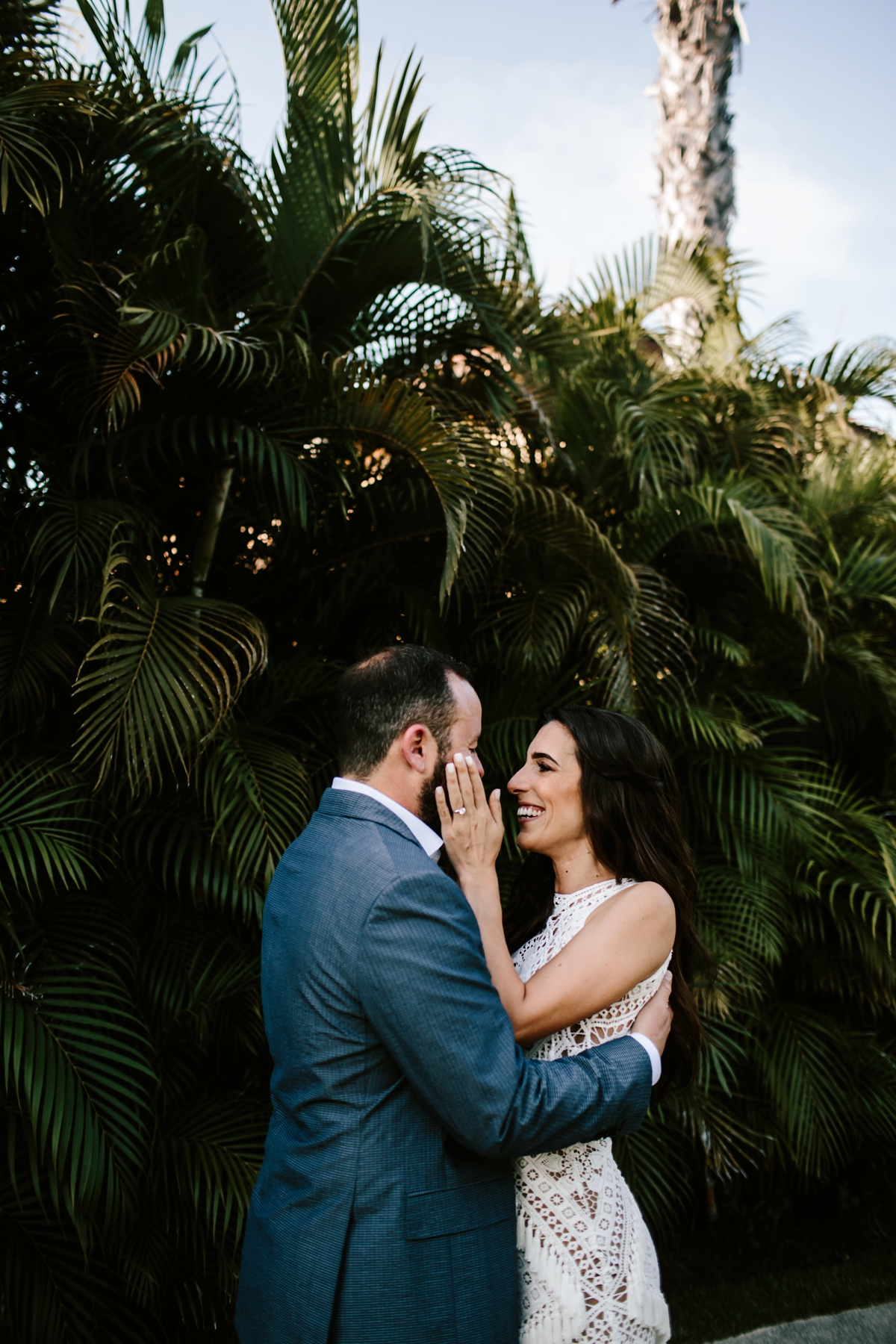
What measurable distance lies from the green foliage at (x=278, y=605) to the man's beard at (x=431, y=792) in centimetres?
115

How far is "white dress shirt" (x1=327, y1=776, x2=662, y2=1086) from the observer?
1.75 meters

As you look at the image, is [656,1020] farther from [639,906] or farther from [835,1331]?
[835,1331]

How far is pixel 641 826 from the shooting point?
2285 millimetres

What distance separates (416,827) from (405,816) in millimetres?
Answer: 34

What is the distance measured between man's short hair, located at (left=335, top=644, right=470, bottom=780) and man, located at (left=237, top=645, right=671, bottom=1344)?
0.16 m

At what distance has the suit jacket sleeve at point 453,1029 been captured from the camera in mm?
1462

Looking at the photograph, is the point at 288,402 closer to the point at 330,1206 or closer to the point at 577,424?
the point at 577,424

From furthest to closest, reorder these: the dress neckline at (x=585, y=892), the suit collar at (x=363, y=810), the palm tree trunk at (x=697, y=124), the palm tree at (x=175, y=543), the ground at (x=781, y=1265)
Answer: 1. the palm tree trunk at (x=697, y=124)
2. the ground at (x=781, y=1265)
3. the palm tree at (x=175, y=543)
4. the dress neckline at (x=585, y=892)
5. the suit collar at (x=363, y=810)

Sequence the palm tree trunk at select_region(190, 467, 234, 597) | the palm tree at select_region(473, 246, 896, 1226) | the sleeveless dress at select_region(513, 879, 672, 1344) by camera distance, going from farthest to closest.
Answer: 1. the palm tree at select_region(473, 246, 896, 1226)
2. the palm tree trunk at select_region(190, 467, 234, 597)
3. the sleeveless dress at select_region(513, 879, 672, 1344)

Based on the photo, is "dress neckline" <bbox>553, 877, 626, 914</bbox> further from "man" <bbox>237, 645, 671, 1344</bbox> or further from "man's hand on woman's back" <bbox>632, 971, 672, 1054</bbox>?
"man" <bbox>237, 645, 671, 1344</bbox>

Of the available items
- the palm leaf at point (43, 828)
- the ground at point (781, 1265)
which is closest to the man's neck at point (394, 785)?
the palm leaf at point (43, 828)

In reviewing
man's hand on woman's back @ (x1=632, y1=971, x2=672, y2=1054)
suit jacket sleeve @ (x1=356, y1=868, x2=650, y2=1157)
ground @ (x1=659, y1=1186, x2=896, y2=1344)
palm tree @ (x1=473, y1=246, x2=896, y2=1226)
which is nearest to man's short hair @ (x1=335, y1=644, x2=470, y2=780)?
suit jacket sleeve @ (x1=356, y1=868, x2=650, y2=1157)

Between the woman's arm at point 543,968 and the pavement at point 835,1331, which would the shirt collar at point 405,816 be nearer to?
the woman's arm at point 543,968

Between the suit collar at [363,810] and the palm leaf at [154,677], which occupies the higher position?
the palm leaf at [154,677]
